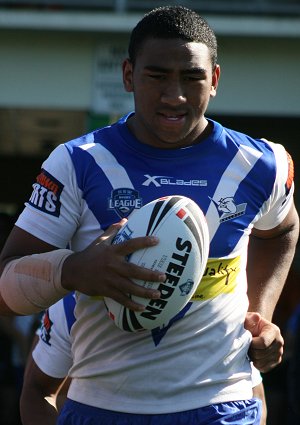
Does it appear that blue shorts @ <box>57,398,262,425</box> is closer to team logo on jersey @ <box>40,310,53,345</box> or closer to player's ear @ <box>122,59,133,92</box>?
team logo on jersey @ <box>40,310,53,345</box>

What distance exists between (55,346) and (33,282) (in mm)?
1173

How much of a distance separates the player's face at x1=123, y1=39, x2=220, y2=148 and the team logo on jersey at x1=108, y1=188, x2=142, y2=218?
25cm

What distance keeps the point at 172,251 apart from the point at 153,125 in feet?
1.92

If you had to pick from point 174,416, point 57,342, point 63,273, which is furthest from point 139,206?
point 57,342

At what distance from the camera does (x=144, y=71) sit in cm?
421

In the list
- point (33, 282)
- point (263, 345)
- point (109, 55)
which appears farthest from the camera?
point (109, 55)

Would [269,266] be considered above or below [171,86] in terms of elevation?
below

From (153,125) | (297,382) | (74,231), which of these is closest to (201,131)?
(153,125)

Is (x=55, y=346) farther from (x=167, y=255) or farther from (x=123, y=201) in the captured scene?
(x=167, y=255)

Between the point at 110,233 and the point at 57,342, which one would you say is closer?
the point at 110,233

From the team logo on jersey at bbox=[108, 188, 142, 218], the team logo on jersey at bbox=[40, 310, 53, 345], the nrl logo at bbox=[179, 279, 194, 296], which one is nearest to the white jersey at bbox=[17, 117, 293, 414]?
the team logo on jersey at bbox=[108, 188, 142, 218]

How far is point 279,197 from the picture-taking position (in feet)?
14.7

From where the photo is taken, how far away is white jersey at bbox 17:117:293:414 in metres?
4.18

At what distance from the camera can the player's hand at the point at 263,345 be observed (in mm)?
4367
